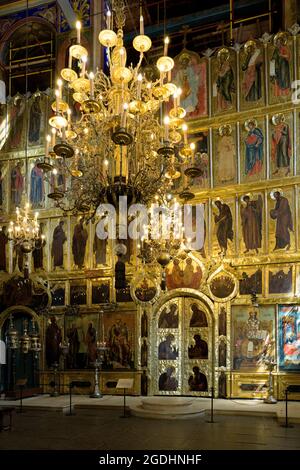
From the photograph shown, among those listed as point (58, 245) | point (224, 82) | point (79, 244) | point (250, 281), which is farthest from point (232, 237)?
point (58, 245)

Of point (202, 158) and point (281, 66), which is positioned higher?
point (281, 66)

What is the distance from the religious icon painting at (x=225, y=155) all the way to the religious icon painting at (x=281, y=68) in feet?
4.51

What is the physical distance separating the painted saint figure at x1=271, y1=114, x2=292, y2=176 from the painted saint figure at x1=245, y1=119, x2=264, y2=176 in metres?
0.34

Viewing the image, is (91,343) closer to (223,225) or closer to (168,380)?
(168,380)

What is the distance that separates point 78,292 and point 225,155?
18.4 ft

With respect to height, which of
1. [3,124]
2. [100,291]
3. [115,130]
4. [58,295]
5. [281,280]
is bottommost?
[58,295]

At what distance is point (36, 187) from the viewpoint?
16.9 meters

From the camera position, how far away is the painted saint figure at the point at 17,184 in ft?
56.1

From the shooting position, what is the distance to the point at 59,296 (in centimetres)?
1608

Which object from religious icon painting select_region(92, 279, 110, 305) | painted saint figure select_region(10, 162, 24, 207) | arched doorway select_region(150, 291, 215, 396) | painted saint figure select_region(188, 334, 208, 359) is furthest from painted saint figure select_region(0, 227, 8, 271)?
painted saint figure select_region(188, 334, 208, 359)

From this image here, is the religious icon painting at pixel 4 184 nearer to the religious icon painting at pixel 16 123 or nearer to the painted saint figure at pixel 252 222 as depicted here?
the religious icon painting at pixel 16 123

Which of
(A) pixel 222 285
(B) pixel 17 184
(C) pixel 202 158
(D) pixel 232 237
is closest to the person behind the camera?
(A) pixel 222 285
